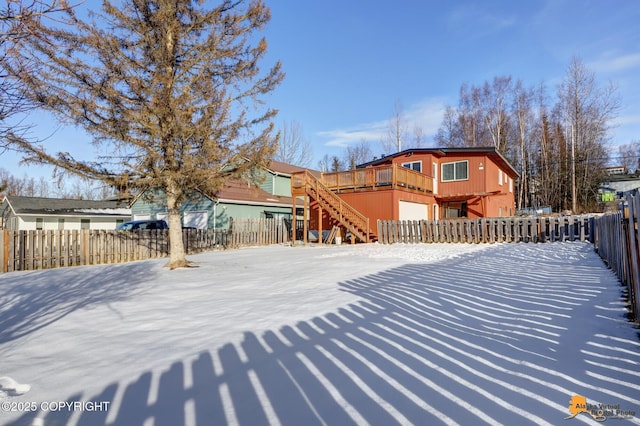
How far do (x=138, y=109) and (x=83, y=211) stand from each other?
23224 millimetres

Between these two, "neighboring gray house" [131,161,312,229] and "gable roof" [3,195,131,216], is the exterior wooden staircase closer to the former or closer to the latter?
"neighboring gray house" [131,161,312,229]

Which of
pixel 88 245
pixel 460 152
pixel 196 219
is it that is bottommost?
pixel 88 245

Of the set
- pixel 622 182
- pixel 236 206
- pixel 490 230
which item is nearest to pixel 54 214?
pixel 236 206

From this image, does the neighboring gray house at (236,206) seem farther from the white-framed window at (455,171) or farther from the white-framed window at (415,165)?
the white-framed window at (455,171)

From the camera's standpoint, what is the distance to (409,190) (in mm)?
20281

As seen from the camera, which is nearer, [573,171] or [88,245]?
[88,245]

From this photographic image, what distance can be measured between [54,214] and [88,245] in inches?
694

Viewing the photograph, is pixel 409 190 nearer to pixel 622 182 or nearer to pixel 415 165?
pixel 415 165

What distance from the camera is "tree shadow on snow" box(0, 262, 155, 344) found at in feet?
16.9

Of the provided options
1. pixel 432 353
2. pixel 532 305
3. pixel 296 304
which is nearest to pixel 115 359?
pixel 296 304

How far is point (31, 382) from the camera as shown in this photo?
3102mm

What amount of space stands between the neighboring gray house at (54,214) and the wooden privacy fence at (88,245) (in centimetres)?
1060

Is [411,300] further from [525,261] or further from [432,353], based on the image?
[525,261]

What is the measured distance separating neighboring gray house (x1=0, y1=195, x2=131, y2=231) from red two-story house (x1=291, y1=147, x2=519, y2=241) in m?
14.5
